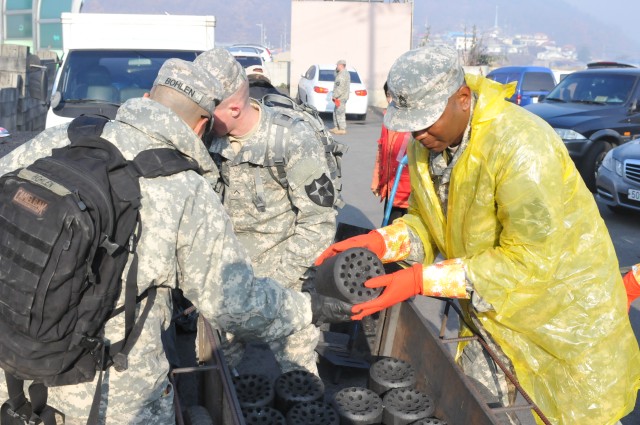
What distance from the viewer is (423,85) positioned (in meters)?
2.55

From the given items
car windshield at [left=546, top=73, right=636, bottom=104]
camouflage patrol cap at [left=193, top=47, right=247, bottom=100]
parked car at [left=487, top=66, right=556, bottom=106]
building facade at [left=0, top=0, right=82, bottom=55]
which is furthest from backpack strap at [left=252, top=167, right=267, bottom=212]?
parked car at [left=487, top=66, right=556, bottom=106]

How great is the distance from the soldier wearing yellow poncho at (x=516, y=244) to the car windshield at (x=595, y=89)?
31.7 feet

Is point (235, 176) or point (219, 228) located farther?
point (235, 176)

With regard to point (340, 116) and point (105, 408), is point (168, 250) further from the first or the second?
point (340, 116)

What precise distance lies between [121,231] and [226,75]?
5.26 feet

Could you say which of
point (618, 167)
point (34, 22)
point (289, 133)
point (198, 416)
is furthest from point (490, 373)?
point (34, 22)

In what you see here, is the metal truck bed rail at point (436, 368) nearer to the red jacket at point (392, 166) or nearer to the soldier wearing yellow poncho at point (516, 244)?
the soldier wearing yellow poncho at point (516, 244)

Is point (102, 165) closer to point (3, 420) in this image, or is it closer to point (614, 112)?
point (3, 420)

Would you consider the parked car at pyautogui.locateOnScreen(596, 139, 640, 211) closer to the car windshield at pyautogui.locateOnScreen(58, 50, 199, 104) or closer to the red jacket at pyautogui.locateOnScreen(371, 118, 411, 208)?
the red jacket at pyautogui.locateOnScreen(371, 118, 411, 208)

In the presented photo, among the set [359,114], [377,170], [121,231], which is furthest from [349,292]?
[359,114]

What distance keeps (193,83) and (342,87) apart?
1530 cm

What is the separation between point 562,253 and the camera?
2727 millimetres

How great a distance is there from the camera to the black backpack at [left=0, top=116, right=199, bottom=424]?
2023mm

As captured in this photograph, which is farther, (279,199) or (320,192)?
(279,199)
